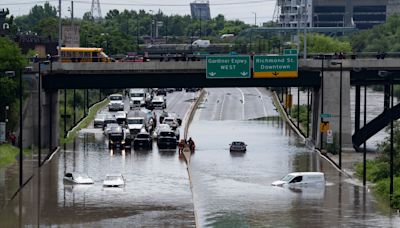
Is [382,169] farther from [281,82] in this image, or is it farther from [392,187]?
[281,82]

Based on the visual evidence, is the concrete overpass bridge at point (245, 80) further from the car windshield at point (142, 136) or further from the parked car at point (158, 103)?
the parked car at point (158, 103)

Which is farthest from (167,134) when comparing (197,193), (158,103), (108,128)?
(158,103)

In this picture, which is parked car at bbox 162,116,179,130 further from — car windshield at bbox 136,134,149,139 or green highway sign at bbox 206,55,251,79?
green highway sign at bbox 206,55,251,79

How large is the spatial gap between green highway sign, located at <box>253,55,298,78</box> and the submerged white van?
62.8ft

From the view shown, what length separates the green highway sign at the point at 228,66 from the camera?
83000 mm

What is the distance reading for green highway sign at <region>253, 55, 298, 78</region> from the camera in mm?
83188

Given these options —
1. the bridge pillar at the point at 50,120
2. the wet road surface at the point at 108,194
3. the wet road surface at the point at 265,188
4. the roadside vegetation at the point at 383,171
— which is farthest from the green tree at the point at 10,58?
the roadside vegetation at the point at 383,171

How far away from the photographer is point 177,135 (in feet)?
301

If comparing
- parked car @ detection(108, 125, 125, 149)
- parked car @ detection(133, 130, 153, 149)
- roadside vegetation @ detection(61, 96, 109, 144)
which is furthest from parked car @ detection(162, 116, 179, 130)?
parked car @ detection(133, 130, 153, 149)

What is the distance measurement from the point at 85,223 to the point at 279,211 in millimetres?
9080

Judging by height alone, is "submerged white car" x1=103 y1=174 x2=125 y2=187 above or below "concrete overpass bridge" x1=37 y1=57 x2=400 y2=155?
below

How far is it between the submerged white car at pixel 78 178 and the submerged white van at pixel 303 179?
9696mm

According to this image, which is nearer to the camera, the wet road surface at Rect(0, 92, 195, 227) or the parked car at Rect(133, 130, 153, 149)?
the wet road surface at Rect(0, 92, 195, 227)

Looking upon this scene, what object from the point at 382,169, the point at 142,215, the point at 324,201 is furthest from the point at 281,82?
the point at 142,215
